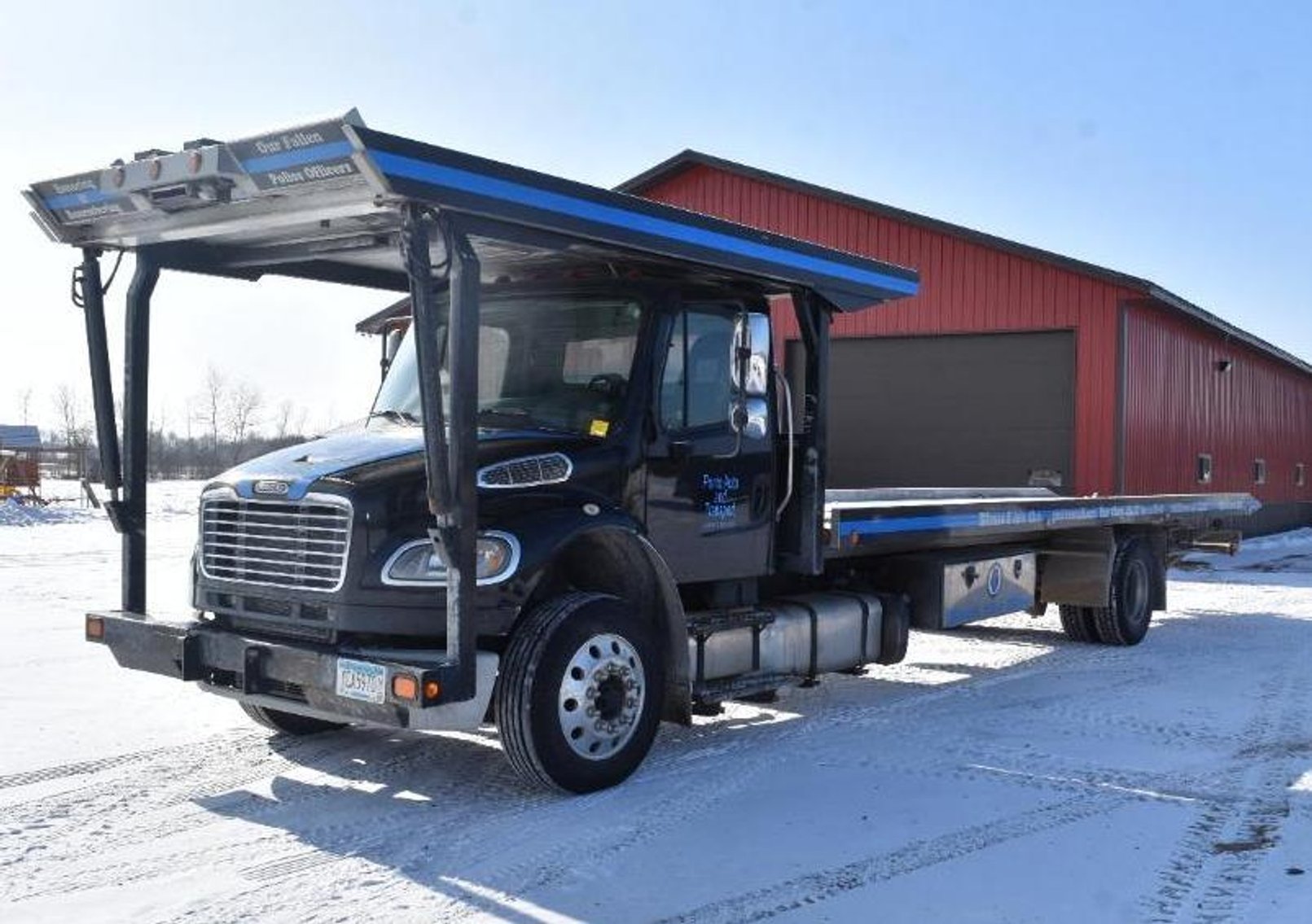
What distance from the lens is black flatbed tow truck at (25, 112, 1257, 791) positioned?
570 centimetres

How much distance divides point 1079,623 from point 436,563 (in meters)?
7.80

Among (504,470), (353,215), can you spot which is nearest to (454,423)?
(504,470)

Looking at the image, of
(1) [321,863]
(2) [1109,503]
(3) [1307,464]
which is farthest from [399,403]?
(3) [1307,464]

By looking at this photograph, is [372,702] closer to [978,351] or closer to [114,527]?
[114,527]

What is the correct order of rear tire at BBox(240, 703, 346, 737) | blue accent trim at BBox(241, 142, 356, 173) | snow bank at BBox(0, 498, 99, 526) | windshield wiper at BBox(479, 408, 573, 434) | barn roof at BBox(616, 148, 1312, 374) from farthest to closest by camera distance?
snow bank at BBox(0, 498, 99, 526) < barn roof at BBox(616, 148, 1312, 374) < rear tire at BBox(240, 703, 346, 737) < windshield wiper at BBox(479, 408, 573, 434) < blue accent trim at BBox(241, 142, 356, 173)

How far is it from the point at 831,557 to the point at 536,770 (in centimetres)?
312

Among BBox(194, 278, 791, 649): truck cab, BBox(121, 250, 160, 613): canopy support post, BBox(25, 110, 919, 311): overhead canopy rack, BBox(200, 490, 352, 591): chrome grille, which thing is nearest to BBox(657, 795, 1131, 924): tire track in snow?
BBox(194, 278, 791, 649): truck cab

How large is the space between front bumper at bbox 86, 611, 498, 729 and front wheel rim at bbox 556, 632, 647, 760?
47cm

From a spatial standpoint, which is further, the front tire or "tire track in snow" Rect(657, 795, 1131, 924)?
the front tire

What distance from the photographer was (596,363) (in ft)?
23.1

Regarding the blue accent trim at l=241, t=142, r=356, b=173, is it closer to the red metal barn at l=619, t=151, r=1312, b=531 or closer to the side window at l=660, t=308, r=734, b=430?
the side window at l=660, t=308, r=734, b=430

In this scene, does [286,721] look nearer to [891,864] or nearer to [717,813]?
[717,813]

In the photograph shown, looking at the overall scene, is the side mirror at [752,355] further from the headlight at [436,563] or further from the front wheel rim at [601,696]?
the headlight at [436,563]

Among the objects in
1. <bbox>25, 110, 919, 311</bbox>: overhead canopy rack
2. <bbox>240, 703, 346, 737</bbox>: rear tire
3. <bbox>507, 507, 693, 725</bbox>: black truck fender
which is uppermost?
<bbox>25, 110, 919, 311</bbox>: overhead canopy rack
